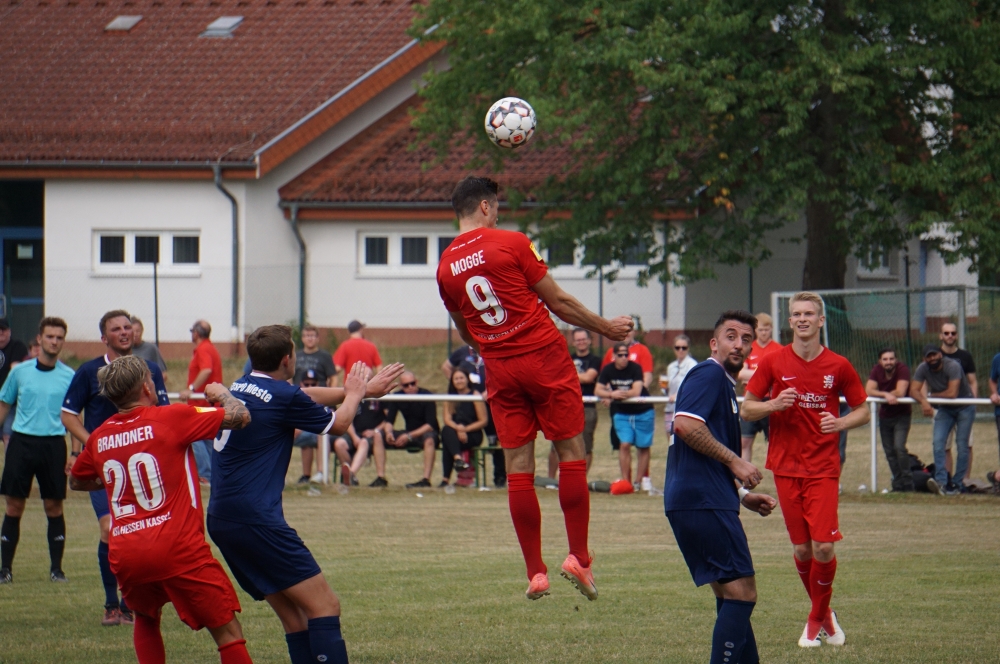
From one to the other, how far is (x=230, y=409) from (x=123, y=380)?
589 millimetres

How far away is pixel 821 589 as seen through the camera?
826 centimetres

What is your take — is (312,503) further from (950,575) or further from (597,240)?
(597,240)

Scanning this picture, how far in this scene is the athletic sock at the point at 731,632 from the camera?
6.56 meters

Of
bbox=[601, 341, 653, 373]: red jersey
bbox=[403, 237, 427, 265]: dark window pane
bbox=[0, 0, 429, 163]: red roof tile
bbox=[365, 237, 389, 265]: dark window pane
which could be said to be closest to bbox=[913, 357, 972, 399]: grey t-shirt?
bbox=[601, 341, 653, 373]: red jersey

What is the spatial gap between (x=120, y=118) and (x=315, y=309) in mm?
6936

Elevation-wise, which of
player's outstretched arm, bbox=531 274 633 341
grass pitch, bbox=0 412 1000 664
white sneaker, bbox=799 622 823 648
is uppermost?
player's outstretched arm, bbox=531 274 633 341

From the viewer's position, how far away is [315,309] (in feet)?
91.4

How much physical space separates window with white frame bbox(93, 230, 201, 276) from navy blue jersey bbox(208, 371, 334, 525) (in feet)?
74.7

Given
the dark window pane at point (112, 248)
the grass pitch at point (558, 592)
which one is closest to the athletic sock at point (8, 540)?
the grass pitch at point (558, 592)

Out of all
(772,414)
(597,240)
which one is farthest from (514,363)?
(597,240)

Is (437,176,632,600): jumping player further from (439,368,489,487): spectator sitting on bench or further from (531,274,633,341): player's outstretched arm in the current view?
A: (439,368,489,487): spectator sitting on bench

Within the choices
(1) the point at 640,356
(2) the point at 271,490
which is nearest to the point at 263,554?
(2) the point at 271,490

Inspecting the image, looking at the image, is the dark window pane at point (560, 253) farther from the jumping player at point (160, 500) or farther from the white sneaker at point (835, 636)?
the jumping player at point (160, 500)

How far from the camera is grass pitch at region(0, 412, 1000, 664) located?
27.1 ft
